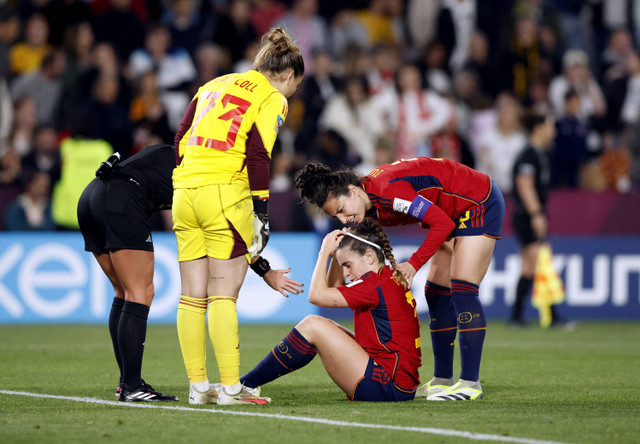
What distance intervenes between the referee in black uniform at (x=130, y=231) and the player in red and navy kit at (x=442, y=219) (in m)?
0.97

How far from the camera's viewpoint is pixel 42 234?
1191 cm

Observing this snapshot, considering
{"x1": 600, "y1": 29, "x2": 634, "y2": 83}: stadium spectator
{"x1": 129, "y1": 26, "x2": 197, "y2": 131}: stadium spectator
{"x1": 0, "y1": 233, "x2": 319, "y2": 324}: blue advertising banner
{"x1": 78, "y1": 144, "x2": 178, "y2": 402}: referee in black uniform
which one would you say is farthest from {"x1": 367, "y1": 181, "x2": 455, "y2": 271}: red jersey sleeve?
{"x1": 600, "y1": 29, "x2": 634, "y2": 83}: stadium spectator

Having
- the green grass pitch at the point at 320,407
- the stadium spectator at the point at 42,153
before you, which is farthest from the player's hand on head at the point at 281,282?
the stadium spectator at the point at 42,153

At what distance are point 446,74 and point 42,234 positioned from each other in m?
6.85

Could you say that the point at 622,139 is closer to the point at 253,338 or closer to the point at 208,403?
the point at 253,338

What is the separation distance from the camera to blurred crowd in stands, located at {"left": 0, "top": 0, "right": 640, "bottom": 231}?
13.1m

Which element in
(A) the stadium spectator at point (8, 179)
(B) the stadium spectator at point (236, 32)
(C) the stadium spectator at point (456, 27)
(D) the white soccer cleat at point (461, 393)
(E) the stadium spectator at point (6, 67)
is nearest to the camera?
(D) the white soccer cleat at point (461, 393)

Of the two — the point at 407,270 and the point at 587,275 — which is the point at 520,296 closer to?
the point at 587,275

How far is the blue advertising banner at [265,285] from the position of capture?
11820 millimetres

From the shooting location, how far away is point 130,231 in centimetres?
593

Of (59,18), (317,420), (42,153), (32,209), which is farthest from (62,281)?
(317,420)

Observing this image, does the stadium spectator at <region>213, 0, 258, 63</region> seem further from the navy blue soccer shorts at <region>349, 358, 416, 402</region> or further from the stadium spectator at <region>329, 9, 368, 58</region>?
the navy blue soccer shorts at <region>349, 358, 416, 402</region>

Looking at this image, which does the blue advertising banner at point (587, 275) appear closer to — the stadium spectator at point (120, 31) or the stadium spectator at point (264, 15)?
the stadium spectator at point (264, 15)

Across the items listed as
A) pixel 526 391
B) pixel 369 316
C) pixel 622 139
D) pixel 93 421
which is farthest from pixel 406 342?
pixel 622 139
